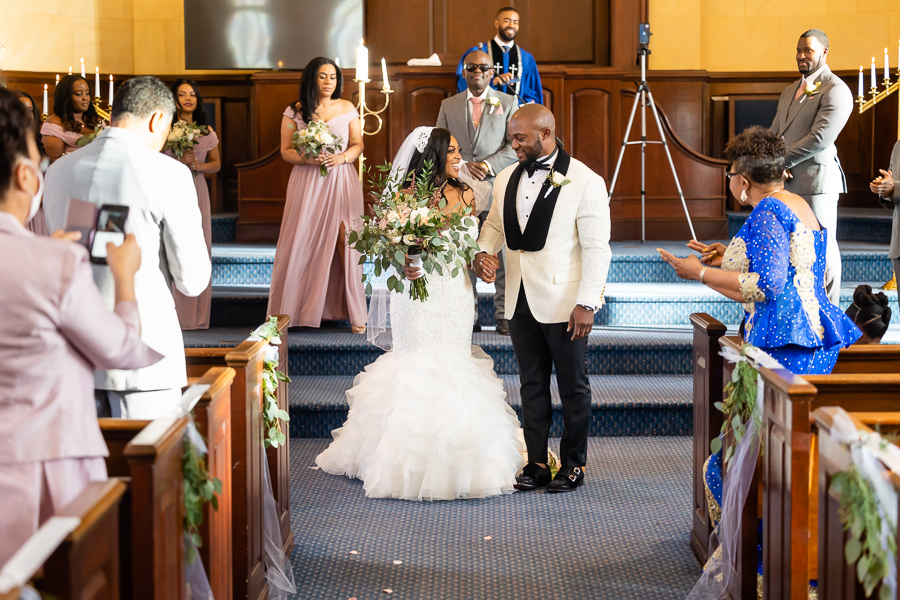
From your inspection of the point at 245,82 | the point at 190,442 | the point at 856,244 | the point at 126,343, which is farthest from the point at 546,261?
the point at 245,82

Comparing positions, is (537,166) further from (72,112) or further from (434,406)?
(72,112)

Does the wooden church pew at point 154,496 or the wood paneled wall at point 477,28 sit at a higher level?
the wood paneled wall at point 477,28

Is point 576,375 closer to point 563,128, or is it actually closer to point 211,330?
point 211,330

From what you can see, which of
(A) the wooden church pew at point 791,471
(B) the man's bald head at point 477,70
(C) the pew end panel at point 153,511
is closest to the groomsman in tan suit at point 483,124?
(B) the man's bald head at point 477,70

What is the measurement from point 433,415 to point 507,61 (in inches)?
122

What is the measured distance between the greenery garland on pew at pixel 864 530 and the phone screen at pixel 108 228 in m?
1.77

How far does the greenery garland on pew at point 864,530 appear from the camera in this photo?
1.65 meters

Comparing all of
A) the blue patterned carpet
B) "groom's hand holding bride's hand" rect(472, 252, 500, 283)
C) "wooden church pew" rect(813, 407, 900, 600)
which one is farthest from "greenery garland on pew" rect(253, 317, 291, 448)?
"wooden church pew" rect(813, 407, 900, 600)

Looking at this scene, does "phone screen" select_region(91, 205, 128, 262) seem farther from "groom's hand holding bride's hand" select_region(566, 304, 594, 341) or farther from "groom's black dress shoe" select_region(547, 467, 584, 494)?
"groom's black dress shoe" select_region(547, 467, 584, 494)

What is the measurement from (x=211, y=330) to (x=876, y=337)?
13.5ft

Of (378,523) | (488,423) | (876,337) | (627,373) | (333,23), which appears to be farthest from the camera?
(333,23)

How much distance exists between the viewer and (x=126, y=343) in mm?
1773

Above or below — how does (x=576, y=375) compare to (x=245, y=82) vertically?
below

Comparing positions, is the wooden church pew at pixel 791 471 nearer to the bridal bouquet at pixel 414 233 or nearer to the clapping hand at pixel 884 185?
the bridal bouquet at pixel 414 233
